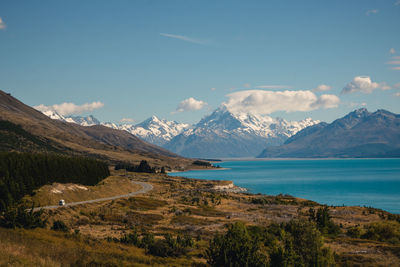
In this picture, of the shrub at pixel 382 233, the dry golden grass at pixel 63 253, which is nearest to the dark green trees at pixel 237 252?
the dry golden grass at pixel 63 253

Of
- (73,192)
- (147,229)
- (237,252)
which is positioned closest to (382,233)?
(147,229)

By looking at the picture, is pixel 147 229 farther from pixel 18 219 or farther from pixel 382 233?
pixel 382 233

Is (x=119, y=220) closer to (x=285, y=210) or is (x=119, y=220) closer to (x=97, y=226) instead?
(x=97, y=226)

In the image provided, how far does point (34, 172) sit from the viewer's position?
65812mm

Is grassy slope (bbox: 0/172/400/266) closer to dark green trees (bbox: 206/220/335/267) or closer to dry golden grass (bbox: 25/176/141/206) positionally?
dark green trees (bbox: 206/220/335/267)

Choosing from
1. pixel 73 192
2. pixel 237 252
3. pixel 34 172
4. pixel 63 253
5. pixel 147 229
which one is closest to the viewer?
pixel 63 253

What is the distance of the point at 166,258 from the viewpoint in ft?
99.8

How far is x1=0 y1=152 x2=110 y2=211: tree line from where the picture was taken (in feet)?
176

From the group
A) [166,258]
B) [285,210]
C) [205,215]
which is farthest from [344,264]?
[285,210]

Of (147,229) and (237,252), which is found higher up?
(237,252)

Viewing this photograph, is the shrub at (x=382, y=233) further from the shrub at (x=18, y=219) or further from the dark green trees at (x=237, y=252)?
the shrub at (x=18, y=219)

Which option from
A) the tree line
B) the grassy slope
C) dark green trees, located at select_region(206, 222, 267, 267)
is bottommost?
the grassy slope

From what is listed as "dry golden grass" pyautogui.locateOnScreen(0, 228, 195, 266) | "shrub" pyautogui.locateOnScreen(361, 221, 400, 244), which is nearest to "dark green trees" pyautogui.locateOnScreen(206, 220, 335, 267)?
"dry golden grass" pyautogui.locateOnScreen(0, 228, 195, 266)

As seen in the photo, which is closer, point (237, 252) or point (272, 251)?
point (237, 252)
